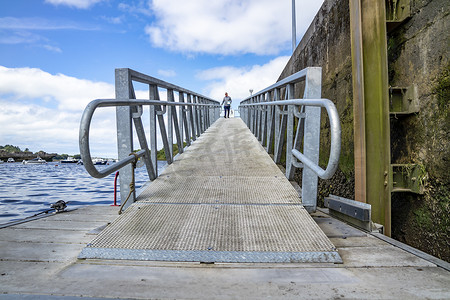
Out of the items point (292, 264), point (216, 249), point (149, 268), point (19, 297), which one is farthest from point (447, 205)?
point (19, 297)

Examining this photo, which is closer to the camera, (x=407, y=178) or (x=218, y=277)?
(x=218, y=277)

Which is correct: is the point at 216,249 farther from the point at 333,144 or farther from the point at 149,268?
the point at 333,144

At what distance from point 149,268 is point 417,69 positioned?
328 centimetres

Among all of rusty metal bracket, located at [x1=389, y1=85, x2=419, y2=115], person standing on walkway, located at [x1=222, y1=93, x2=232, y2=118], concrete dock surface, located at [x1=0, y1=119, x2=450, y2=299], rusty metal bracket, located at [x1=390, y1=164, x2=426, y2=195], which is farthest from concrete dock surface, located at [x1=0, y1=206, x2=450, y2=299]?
person standing on walkway, located at [x1=222, y1=93, x2=232, y2=118]

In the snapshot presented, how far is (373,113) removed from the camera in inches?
140

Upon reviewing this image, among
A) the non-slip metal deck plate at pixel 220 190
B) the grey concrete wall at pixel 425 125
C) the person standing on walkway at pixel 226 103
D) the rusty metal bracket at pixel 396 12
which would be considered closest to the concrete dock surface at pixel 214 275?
the non-slip metal deck plate at pixel 220 190

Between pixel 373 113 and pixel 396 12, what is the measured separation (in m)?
1.20

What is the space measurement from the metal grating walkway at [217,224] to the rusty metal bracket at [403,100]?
1475mm

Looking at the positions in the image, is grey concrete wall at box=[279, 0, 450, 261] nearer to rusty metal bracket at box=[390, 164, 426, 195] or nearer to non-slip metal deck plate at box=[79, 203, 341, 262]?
rusty metal bracket at box=[390, 164, 426, 195]

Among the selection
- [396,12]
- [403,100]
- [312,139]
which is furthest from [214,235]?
[396,12]

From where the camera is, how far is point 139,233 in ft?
7.61

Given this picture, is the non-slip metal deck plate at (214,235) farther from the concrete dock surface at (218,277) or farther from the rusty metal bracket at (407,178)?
the rusty metal bracket at (407,178)

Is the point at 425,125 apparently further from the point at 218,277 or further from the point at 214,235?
the point at 218,277

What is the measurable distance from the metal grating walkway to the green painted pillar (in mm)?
941
